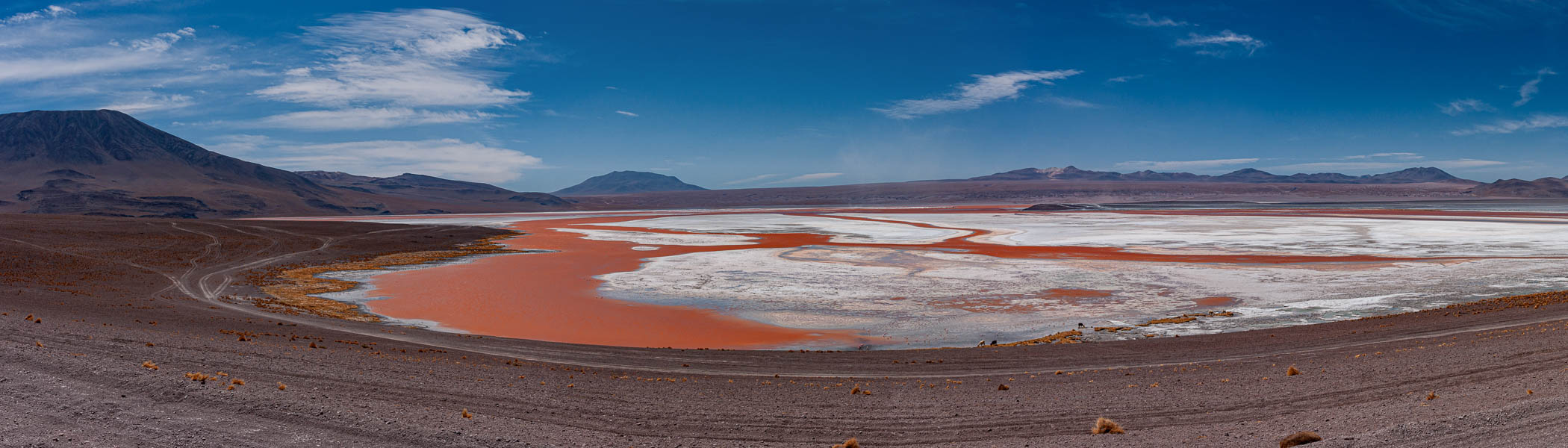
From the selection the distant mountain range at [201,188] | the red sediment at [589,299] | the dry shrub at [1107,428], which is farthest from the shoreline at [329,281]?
the distant mountain range at [201,188]

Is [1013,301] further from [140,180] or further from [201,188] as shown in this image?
[140,180]

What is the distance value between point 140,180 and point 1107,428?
18318 centimetres

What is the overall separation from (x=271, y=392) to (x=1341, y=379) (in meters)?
11.8

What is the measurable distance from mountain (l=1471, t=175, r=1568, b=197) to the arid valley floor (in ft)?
543

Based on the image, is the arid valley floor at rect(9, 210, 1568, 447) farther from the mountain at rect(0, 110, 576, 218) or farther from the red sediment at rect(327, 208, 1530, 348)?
the mountain at rect(0, 110, 576, 218)

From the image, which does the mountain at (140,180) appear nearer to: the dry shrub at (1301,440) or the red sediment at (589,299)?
the red sediment at (589,299)

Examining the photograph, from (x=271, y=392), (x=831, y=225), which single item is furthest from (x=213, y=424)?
(x=831, y=225)

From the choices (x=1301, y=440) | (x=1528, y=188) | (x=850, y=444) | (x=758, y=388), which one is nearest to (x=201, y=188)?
(x=758, y=388)

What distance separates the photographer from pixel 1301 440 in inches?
252

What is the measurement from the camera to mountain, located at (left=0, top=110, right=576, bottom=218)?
107 meters

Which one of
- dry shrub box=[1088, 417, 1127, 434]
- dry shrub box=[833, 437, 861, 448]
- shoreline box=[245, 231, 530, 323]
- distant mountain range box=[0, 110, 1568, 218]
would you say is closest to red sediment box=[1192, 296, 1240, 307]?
dry shrub box=[1088, 417, 1127, 434]

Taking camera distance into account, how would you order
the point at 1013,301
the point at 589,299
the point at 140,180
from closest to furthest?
the point at 1013,301
the point at 589,299
the point at 140,180

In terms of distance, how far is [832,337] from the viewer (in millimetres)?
16266

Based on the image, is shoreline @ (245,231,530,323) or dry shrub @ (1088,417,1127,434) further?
shoreline @ (245,231,530,323)
